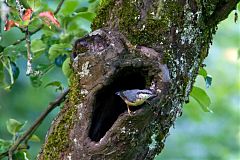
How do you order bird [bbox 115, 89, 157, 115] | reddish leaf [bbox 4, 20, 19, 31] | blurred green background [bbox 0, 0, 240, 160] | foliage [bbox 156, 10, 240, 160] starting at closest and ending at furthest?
1. bird [bbox 115, 89, 157, 115]
2. reddish leaf [bbox 4, 20, 19, 31]
3. blurred green background [bbox 0, 0, 240, 160]
4. foliage [bbox 156, 10, 240, 160]

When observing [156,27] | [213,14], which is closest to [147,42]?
[156,27]

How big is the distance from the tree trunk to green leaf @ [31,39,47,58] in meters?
0.50

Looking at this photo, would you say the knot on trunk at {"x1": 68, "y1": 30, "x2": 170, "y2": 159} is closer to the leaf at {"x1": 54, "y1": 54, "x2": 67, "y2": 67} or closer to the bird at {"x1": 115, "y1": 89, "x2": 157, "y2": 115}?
the bird at {"x1": 115, "y1": 89, "x2": 157, "y2": 115}

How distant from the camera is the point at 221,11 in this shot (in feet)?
5.23

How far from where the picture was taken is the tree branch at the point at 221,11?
1581 millimetres

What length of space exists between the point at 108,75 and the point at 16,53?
0.49 m

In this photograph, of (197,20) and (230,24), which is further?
(230,24)

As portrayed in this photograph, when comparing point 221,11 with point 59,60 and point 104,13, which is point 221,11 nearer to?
point 104,13

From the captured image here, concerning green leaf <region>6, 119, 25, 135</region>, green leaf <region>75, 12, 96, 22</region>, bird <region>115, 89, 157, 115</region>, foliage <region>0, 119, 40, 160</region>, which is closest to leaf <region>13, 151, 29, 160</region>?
foliage <region>0, 119, 40, 160</region>

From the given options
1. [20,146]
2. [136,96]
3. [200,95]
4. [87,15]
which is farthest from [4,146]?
[136,96]

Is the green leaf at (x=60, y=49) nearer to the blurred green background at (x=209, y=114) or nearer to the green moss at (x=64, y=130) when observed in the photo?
the green moss at (x=64, y=130)

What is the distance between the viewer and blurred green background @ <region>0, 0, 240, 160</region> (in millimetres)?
4738

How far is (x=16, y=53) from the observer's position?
1.89m

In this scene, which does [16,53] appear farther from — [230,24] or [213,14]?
[230,24]
